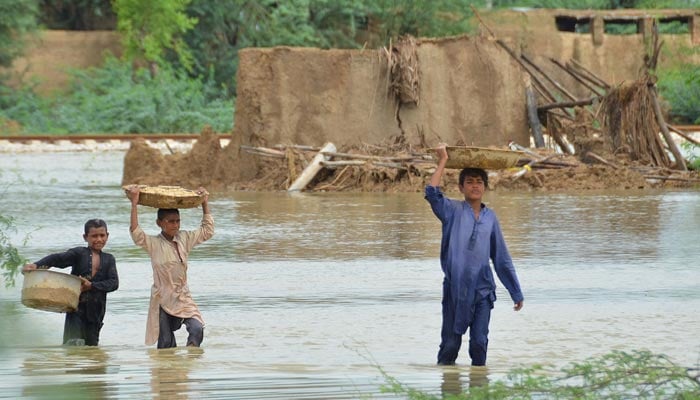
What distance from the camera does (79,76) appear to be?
158ft

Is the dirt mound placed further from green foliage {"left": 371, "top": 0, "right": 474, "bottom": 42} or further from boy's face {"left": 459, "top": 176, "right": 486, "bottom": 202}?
green foliage {"left": 371, "top": 0, "right": 474, "bottom": 42}

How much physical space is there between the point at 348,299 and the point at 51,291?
3.80 meters

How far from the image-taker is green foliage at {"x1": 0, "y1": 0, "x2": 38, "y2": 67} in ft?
148

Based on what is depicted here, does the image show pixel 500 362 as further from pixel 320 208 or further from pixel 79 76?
pixel 79 76

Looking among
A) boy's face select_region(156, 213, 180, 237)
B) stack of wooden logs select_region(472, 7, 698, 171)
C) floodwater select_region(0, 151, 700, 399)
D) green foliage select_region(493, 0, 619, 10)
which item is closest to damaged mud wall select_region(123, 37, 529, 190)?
stack of wooden logs select_region(472, 7, 698, 171)

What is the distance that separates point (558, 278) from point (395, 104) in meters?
12.5

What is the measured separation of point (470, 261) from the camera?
8.10 m

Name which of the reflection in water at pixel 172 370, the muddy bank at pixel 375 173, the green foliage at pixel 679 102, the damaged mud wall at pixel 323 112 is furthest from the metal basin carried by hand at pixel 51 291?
the green foliage at pixel 679 102

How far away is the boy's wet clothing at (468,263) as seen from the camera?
26.6ft

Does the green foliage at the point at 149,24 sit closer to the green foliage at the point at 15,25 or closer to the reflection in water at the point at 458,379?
the green foliage at the point at 15,25

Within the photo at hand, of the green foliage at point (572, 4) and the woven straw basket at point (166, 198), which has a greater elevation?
the green foliage at point (572, 4)

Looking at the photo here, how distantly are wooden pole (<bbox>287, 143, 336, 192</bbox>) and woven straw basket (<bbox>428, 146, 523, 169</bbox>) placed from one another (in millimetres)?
14939

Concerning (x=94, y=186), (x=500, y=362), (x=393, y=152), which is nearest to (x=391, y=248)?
(x=500, y=362)

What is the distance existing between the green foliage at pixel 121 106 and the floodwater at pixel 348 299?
→ 21.9m
